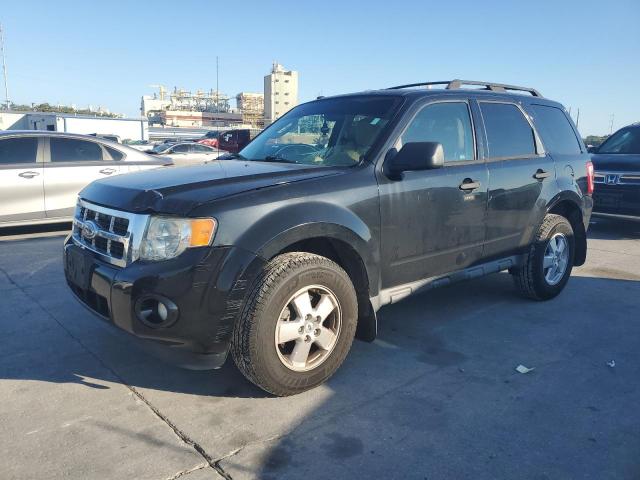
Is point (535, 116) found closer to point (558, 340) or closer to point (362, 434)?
point (558, 340)

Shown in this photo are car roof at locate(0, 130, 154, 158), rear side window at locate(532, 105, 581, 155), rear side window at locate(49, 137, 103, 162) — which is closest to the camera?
rear side window at locate(532, 105, 581, 155)

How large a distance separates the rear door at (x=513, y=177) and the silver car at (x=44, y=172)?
5.77 metres

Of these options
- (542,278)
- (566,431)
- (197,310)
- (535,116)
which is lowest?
(566,431)

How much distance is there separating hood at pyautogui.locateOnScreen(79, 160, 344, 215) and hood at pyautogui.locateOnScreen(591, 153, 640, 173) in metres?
6.79

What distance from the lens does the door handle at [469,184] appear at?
402 cm

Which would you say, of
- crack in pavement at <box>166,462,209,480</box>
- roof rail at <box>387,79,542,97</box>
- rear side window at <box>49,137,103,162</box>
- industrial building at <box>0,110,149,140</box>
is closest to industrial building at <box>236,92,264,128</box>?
industrial building at <box>0,110,149,140</box>

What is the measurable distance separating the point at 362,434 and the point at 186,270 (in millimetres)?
1249

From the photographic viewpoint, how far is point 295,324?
3.12 meters

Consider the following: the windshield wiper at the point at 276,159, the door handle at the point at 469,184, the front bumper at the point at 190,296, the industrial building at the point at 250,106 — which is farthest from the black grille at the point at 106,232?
the industrial building at the point at 250,106

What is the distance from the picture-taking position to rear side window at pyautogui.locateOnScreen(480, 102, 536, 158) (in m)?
4.43

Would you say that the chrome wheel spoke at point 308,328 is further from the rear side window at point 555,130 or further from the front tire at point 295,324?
the rear side window at point 555,130

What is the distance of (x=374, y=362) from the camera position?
3.71m

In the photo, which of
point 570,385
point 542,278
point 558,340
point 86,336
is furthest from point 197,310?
point 542,278

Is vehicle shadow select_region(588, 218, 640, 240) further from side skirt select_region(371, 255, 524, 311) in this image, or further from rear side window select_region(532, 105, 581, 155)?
side skirt select_region(371, 255, 524, 311)
